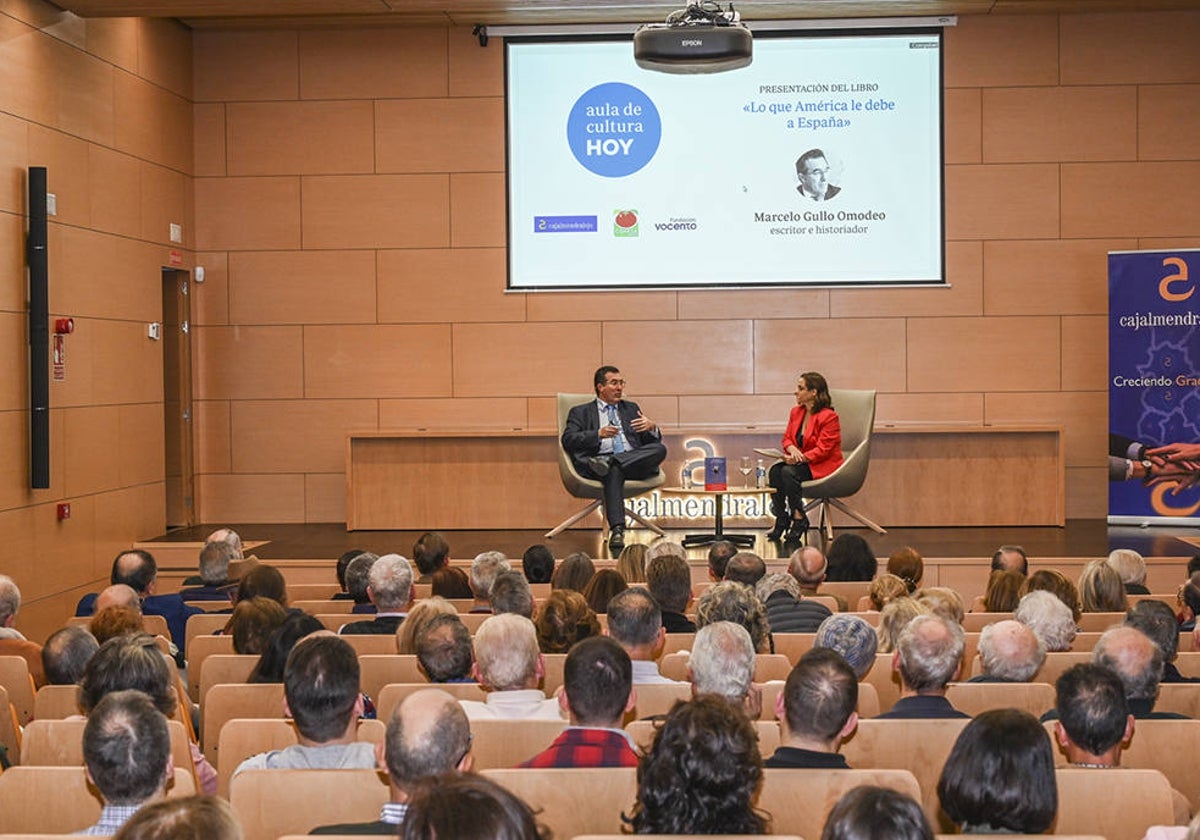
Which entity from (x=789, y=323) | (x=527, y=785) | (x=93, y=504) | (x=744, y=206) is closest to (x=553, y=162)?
(x=744, y=206)

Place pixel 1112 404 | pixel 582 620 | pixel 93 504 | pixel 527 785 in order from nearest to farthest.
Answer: pixel 527 785 < pixel 582 620 < pixel 93 504 < pixel 1112 404

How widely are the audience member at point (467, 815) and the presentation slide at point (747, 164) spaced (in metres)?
9.19

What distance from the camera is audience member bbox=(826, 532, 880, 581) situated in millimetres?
7020

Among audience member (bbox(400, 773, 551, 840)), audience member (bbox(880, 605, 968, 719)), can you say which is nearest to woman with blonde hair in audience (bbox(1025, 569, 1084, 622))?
audience member (bbox(880, 605, 968, 719))

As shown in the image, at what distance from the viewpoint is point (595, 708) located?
135 inches

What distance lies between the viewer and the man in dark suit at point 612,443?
9.39 meters

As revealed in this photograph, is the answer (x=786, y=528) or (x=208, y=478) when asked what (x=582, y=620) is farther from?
(x=208, y=478)

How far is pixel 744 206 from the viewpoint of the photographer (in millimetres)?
11008

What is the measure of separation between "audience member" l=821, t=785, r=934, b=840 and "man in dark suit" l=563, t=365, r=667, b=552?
23.0ft

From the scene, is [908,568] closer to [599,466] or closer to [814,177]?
[599,466]

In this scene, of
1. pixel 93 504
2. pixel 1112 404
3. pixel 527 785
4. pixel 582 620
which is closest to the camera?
pixel 527 785

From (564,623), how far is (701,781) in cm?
214

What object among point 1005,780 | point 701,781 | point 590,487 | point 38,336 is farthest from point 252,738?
point 590,487

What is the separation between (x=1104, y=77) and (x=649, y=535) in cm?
492
